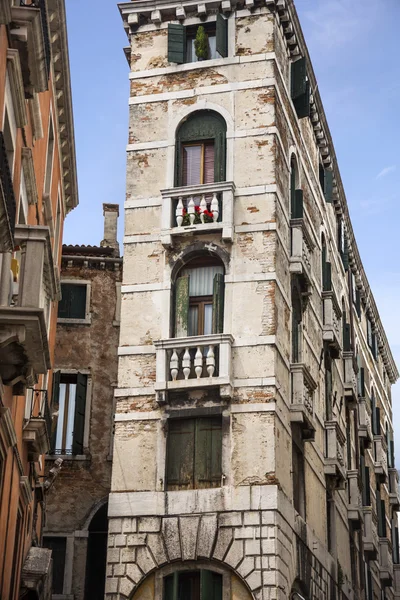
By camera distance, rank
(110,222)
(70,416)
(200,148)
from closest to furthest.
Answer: (200,148), (70,416), (110,222)

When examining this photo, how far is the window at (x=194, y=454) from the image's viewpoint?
23.9 meters

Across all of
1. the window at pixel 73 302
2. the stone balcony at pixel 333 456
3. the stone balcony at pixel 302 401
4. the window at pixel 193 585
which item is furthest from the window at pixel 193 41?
the window at pixel 193 585

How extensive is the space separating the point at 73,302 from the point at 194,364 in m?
7.81

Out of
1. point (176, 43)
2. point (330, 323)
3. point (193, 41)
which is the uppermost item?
point (193, 41)

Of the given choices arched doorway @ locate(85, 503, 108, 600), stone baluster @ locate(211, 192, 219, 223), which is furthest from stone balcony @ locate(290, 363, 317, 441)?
arched doorway @ locate(85, 503, 108, 600)

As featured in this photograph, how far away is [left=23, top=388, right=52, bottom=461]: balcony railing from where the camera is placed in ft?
67.2

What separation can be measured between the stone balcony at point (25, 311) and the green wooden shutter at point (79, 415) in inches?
549

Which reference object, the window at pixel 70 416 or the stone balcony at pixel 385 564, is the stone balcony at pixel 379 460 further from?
the window at pixel 70 416

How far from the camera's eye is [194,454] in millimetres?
24078

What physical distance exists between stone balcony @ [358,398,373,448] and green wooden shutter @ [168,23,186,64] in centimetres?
1489

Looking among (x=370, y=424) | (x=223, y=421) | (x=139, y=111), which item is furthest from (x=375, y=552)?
(x=139, y=111)

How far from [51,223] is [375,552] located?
18360 mm

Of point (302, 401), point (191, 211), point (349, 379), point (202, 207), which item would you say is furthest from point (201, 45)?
point (349, 379)

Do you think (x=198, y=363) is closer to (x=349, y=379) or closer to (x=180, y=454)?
(x=180, y=454)
